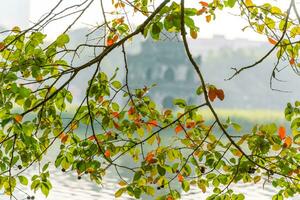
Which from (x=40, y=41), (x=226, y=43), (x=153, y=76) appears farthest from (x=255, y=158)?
(x=226, y=43)

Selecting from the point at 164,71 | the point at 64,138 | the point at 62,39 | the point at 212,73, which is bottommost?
the point at 64,138

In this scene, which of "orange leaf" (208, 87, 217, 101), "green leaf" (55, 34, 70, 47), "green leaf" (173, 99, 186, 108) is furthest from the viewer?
"green leaf" (173, 99, 186, 108)

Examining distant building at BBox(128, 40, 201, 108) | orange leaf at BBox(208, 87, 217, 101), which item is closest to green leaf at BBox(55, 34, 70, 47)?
orange leaf at BBox(208, 87, 217, 101)

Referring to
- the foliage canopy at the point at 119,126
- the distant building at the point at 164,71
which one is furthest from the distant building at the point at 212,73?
the foliage canopy at the point at 119,126

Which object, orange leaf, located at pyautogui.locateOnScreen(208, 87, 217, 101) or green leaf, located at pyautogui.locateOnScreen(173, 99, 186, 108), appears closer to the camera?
orange leaf, located at pyautogui.locateOnScreen(208, 87, 217, 101)

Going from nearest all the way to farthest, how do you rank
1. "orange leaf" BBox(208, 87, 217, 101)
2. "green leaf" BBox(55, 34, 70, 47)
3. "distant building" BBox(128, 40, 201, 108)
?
"green leaf" BBox(55, 34, 70, 47) < "orange leaf" BBox(208, 87, 217, 101) < "distant building" BBox(128, 40, 201, 108)

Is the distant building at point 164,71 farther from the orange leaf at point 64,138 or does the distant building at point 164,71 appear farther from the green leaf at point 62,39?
Result: the green leaf at point 62,39

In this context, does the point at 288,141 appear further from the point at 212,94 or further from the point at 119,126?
the point at 119,126

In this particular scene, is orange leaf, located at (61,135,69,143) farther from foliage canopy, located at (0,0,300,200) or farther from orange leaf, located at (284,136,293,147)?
orange leaf, located at (284,136,293,147)

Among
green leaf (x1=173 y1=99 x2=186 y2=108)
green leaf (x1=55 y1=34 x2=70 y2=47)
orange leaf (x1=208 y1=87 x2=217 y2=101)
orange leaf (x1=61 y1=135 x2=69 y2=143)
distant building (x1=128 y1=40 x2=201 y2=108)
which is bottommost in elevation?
orange leaf (x1=61 y1=135 x2=69 y2=143)

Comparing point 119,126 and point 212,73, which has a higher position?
point 212,73

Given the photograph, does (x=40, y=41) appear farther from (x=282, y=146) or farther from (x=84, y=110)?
(x=282, y=146)

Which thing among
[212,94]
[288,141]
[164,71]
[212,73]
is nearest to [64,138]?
[212,94]

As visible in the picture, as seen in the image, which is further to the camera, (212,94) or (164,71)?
(164,71)
